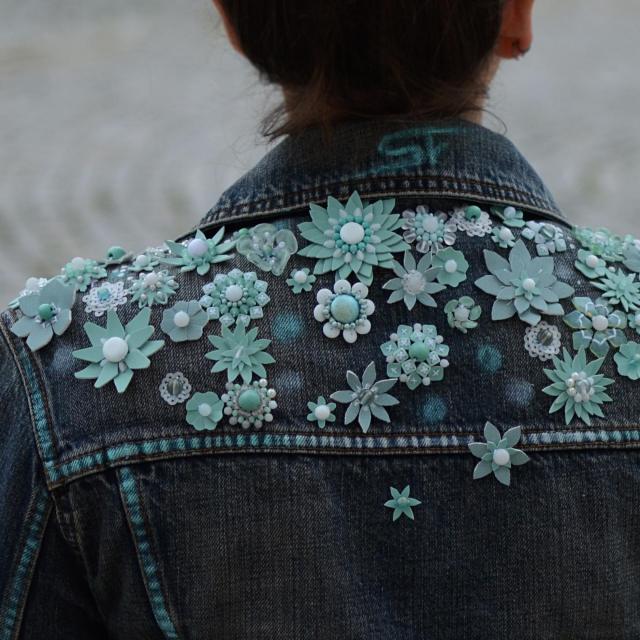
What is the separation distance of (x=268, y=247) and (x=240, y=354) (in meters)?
0.13

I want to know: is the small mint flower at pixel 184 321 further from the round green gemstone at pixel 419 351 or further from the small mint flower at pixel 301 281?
the round green gemstone at pixel 419 351

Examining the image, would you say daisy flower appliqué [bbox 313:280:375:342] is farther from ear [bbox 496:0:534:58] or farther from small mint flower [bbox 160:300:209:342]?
ear [bbox 496:0:534:58]

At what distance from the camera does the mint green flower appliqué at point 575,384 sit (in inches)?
40.4

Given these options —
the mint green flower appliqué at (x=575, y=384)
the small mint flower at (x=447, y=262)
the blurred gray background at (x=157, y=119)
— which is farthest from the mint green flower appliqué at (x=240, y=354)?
the blurred gray background at (x=157, y=119)

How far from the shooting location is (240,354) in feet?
3.22

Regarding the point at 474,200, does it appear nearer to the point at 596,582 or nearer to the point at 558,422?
the point at 558,422

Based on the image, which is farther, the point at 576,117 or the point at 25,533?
the point at 576,117

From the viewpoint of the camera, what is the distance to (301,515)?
0.99 meters

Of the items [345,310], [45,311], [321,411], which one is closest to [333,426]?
[321,411]

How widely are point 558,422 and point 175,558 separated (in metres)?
0.44

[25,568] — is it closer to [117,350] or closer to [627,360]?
[117,350]

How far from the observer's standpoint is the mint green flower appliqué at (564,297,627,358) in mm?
1040

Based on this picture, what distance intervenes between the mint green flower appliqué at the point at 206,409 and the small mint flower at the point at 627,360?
447 millimetres

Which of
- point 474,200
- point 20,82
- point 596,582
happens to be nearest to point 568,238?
point 474,200
